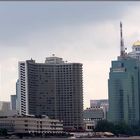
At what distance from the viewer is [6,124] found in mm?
178750

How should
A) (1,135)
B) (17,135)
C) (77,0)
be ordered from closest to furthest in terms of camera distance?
(77,0) → (1,135) → (17,135)

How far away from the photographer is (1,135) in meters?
157

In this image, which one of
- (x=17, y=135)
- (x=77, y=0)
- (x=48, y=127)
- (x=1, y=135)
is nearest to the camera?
(x=77, y=0)

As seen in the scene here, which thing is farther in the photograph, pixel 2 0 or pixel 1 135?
pixel 1 135

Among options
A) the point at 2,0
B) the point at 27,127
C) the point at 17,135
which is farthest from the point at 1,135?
the point at 2,0

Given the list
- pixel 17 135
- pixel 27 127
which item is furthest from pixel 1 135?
pixel 27 127

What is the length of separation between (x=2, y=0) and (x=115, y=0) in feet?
27.9

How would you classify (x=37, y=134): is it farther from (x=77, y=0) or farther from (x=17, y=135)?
(x=77, y=0)

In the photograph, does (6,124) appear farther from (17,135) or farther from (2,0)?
(2,0)

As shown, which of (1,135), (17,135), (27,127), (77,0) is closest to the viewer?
(77,0)

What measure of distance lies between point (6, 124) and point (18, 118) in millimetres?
3943

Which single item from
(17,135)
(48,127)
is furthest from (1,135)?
(48,127)

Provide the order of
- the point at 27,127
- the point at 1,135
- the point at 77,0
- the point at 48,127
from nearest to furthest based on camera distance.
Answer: the point at 77,0
the point at 1,135
the point at 27,127
the point at 48,127

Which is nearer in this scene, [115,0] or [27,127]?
[115,0]
